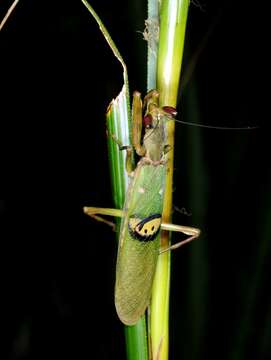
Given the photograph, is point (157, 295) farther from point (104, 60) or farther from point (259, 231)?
point (104, 60)

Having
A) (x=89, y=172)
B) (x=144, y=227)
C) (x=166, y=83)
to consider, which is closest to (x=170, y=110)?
(x=166, y=83)

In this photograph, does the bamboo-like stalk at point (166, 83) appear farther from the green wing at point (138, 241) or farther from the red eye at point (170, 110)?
the green wing at point (138, 241)

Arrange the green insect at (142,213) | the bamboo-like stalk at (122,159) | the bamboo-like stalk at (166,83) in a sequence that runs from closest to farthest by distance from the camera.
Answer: the bamboo-like stalk at (166,83) < the bamboo-like stalk at (122,159) < the green insect at (142,213)

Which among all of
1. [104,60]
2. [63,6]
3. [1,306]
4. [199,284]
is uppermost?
[63,6]

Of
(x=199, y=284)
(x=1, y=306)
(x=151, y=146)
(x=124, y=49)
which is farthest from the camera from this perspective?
(x=124, y=49)

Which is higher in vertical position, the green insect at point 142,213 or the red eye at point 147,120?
the red eye at point 147,120

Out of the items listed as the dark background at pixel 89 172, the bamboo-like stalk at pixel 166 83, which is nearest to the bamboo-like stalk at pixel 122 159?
the bamboo-like stalk at pixel 166 83

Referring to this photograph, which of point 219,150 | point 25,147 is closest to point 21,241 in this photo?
point 25,147

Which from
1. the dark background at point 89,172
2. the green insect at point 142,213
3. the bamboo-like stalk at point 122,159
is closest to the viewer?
the bamboo-like stalk at point 122,159
